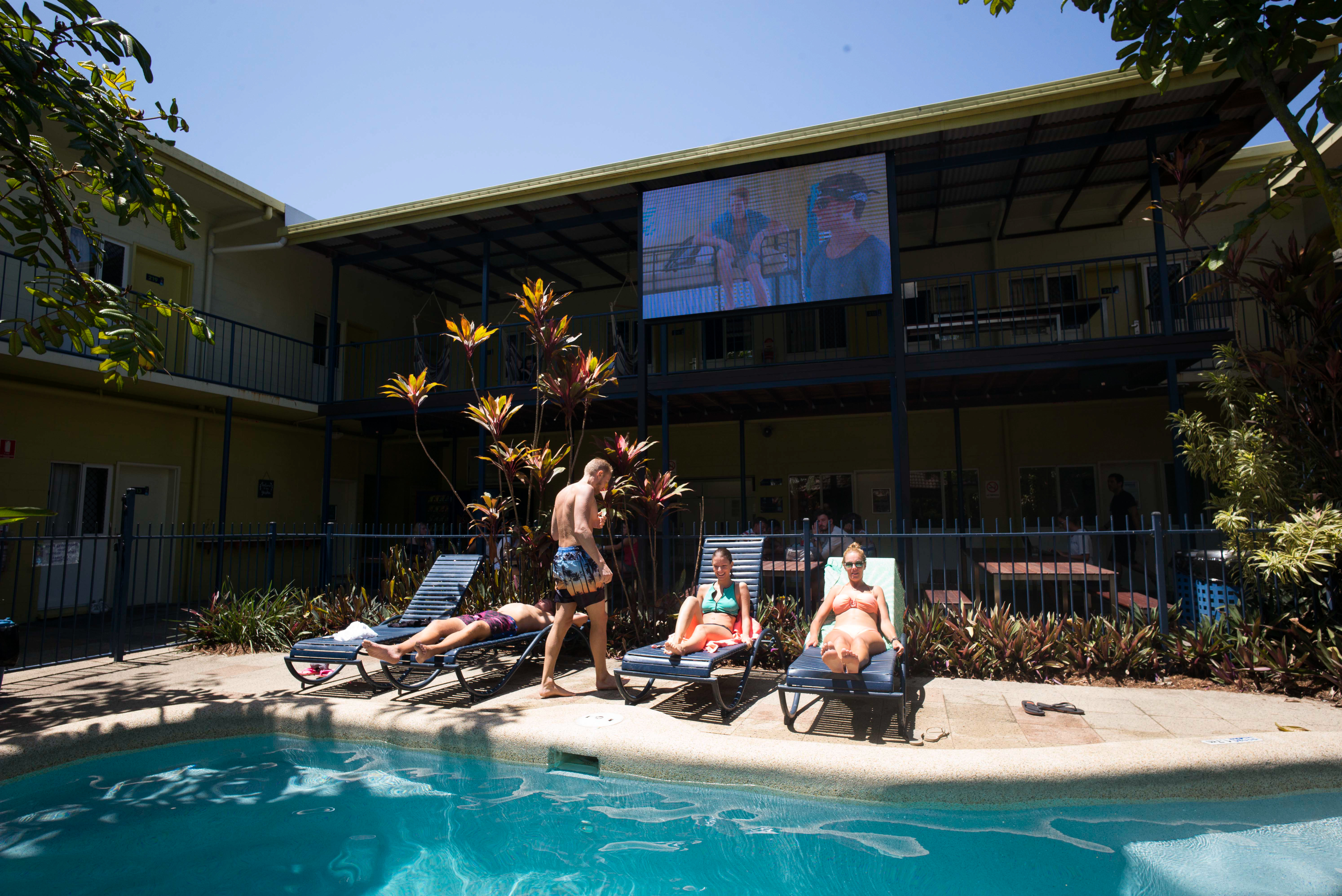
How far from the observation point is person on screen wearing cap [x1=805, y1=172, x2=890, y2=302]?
26.3ft

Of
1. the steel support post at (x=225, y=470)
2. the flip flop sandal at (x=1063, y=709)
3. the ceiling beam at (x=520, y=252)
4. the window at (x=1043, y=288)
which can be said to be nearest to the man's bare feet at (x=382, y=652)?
the flip flop sandal at (x=1063, y=709)

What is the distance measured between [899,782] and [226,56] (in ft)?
26.8

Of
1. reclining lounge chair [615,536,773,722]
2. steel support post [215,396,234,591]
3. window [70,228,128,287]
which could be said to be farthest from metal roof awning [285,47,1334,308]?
reclining lounge chair [615,536,773,722]

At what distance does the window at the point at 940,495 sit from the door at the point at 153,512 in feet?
37.6

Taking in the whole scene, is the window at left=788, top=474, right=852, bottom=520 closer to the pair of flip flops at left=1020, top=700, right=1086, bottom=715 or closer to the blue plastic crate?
the blue plastic crate

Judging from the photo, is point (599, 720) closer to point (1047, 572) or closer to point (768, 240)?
point (1047, 572)

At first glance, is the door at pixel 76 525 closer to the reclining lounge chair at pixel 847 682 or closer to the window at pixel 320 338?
the window at pixel 320 338

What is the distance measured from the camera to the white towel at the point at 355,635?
16.2 ft

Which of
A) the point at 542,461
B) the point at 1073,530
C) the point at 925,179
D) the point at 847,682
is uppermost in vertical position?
the point at 925,179

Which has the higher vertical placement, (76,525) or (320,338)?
(320,338)

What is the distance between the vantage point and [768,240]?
841cm

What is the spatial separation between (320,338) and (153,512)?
13.3 ft

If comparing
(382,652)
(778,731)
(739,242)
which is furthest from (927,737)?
(739,242)

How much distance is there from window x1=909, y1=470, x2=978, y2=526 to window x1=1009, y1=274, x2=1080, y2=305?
289 centimetres
